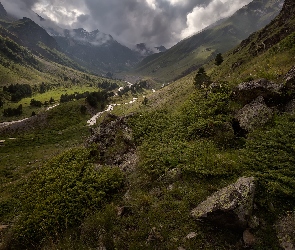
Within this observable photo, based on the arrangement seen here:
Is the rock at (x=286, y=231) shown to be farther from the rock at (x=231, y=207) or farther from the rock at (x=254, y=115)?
the rock at (x=254, y=115)

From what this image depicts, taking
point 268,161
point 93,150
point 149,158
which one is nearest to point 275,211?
point 268,161

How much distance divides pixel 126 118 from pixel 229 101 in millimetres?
11084

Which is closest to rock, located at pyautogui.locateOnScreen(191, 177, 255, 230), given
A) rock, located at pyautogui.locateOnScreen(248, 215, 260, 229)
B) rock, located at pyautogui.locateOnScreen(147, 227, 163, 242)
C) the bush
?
rock, located at pyautogui.locateOnScreen(248, 215, 260, 229)

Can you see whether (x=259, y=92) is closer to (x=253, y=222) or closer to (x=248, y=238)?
(x=253, y=222)

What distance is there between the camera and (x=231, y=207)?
13.3m

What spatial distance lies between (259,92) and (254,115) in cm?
287

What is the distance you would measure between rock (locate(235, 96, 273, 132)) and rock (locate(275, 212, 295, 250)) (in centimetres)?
825

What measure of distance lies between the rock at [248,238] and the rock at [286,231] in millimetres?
1339

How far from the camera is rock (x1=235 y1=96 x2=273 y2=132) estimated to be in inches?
778

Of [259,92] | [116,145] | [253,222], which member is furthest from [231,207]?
[116,145]

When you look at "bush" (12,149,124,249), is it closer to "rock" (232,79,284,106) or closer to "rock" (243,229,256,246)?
"rock" (243,229,256,246)

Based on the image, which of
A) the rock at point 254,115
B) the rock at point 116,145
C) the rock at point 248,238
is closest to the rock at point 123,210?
the rock at point 116,145

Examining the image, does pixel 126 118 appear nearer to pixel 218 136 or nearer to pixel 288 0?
pixel 218 136

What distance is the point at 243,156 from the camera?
17.0 metres
